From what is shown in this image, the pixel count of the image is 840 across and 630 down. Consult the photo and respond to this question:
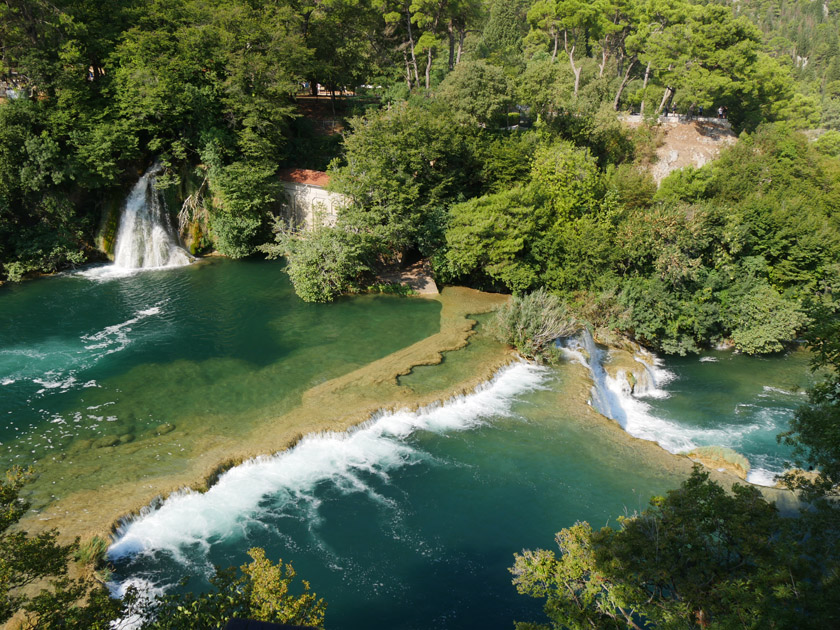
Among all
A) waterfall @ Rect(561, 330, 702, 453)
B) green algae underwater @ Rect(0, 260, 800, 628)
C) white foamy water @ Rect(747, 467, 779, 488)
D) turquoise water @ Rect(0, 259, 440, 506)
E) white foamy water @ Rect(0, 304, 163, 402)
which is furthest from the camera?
white foamy water @ Rect(0, 304, 163, 402)

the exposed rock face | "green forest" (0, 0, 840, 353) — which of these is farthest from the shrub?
the exposed rock face

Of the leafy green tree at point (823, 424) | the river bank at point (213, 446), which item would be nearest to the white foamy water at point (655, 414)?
the river bank at point (213, 446)

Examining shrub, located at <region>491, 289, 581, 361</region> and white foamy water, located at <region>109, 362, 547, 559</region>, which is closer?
white foamy water, located at <region>109, 362, 547, 559</region>

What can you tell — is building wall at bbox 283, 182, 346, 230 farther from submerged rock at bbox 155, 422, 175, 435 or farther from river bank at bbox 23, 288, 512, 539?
submerged rock at bbox 155, 422, 175, 435

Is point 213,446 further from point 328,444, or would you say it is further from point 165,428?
point 328,444

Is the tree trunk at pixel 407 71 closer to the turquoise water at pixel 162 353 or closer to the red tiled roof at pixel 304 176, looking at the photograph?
the red tiled roof at pixel 304 176

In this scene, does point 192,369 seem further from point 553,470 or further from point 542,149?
point 542,149
